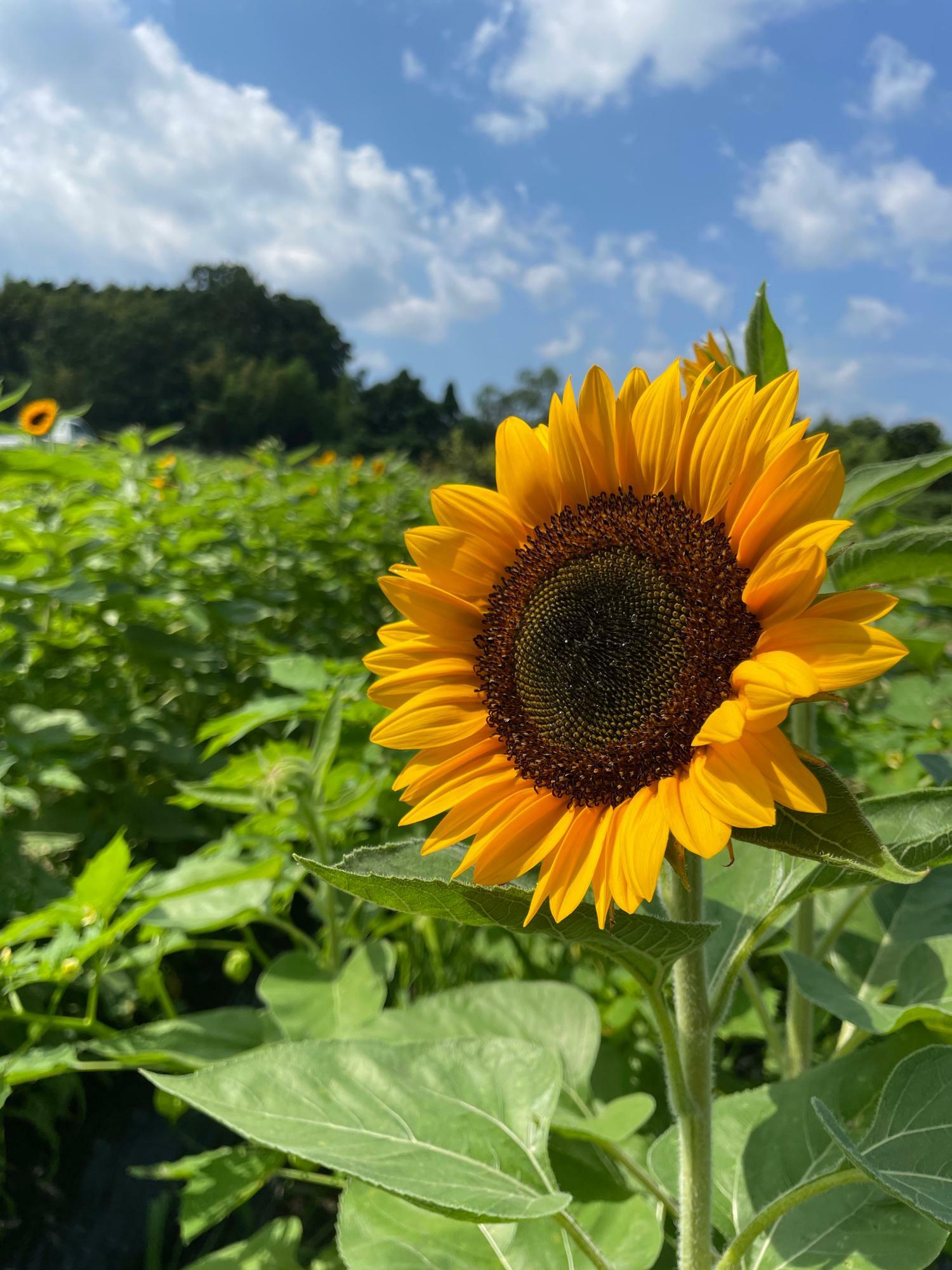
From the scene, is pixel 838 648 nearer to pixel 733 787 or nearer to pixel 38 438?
pixel 733 787

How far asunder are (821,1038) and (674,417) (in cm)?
160

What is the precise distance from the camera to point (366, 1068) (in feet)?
3.05

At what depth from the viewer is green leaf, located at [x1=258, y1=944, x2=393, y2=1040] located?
4.61 feet

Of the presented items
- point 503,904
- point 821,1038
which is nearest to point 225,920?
point 503,904

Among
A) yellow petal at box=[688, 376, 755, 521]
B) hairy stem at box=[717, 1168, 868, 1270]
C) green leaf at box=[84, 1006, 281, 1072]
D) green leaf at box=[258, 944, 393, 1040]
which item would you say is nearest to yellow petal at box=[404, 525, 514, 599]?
yellow petal at box=[688, 376, 755, 521]

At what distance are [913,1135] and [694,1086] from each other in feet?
0.65

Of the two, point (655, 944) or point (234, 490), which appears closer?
point (655, 944)

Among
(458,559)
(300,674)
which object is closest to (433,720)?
(458,559)

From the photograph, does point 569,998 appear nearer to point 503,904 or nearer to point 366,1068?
point 366,1068

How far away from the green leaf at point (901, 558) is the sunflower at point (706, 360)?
272 mm

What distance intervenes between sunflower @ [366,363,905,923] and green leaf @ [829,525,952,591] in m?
0.23

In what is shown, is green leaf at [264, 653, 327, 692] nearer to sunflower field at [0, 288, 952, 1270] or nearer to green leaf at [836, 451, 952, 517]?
sunflower field at [0, 288, 952, 1270]

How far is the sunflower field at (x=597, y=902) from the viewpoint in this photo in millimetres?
689

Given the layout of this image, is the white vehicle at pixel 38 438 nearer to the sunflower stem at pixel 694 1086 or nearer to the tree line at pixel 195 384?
the sunflower stem at pixel 694 1086
